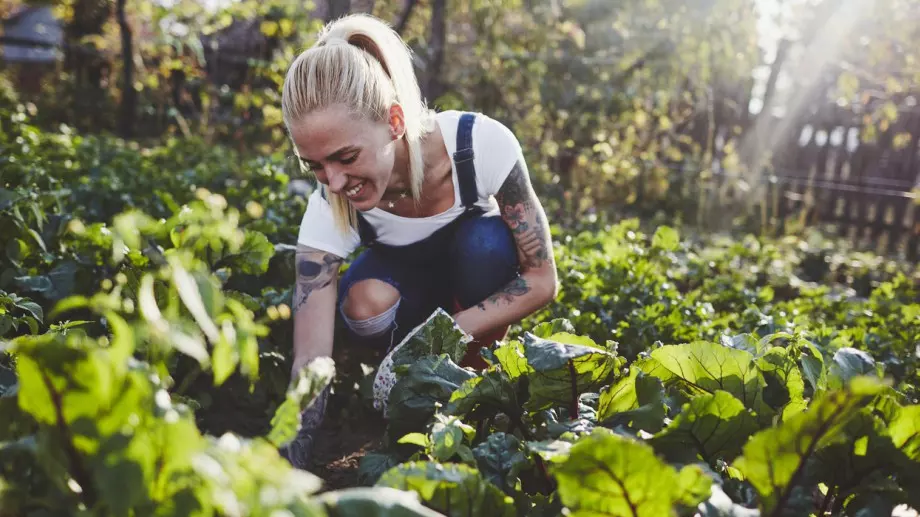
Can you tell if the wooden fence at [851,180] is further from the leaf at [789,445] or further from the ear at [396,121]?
the leaf at [789,445]

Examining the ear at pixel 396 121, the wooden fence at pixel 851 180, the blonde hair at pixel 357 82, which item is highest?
the blonde hair at pixel 357 82

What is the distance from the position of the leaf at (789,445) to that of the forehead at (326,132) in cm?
140

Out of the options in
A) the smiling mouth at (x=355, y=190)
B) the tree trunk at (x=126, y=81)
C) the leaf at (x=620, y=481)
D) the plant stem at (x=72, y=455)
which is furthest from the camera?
the tree trunk at (x=126, y=81)

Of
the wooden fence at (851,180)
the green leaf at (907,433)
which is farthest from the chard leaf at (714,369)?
the wooden fence at (851,180)

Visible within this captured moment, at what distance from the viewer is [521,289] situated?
100 inches

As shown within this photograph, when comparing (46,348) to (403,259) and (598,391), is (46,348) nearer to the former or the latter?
(598,391)

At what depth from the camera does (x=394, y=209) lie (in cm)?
268

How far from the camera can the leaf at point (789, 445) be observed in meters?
0.99

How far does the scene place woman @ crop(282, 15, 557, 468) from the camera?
6.86ft

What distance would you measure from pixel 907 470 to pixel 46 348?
1.28 metres

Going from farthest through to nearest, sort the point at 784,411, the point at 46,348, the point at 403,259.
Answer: the point at 403,259 < the point at 784,411 < the point at 46,348

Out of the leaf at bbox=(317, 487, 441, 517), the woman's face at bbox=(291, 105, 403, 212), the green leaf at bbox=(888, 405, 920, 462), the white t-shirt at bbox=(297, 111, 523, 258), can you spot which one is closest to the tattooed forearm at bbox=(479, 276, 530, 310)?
the white t-shirt at bbox=(297, 111, 523, 258)

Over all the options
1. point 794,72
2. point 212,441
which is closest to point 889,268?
point 794,72

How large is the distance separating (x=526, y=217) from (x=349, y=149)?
76cm
